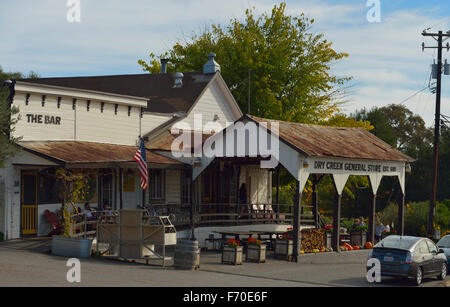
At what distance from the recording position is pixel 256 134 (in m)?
25.2

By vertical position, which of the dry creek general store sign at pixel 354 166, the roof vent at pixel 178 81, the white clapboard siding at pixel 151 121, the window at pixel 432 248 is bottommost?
the window at pixel 432 248

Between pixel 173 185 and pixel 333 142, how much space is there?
838 centimetres

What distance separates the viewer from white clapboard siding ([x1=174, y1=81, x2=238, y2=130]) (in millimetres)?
34981

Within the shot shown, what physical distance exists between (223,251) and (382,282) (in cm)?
543

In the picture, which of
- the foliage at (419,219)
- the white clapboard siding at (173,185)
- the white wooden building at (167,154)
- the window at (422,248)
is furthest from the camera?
the foliage at (419,219)

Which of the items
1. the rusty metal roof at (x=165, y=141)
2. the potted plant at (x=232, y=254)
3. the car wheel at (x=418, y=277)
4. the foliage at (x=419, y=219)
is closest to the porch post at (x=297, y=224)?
the potted plant at (x=232, y=254)

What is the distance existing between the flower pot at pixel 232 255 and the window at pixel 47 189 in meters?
7.49

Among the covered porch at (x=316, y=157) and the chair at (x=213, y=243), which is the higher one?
the covered porch at (x=316, y=157)

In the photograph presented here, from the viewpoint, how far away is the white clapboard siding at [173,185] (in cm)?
3172

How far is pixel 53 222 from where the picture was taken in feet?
83.7

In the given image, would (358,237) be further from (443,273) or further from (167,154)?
(167,154)

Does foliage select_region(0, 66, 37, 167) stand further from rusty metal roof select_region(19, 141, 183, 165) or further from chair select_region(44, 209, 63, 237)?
chair select_region(44, 209, 63, 237)

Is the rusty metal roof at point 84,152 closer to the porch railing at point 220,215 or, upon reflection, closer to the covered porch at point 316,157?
the porch railing at point 220,215

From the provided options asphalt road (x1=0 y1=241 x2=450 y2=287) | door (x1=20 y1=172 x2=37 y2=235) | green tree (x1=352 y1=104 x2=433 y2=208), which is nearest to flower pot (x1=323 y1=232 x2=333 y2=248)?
asphalt road (x1=0 y1=241 x2=450 y2=287)
